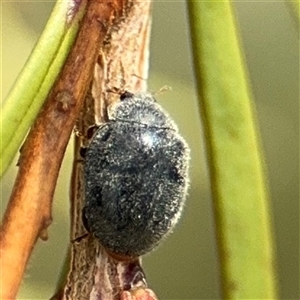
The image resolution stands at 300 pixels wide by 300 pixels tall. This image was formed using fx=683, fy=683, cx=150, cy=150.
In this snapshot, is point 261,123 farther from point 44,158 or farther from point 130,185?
point 44,158

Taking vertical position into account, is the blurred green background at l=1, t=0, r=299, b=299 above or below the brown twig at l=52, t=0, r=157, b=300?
above

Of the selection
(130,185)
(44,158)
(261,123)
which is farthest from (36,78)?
(261,123)

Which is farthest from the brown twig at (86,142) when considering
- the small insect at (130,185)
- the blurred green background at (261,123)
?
the blurred green background at (261,123)

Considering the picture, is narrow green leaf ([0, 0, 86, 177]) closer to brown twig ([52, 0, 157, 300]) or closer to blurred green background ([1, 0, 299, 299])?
brown twig ([52, 0, 157, 300])

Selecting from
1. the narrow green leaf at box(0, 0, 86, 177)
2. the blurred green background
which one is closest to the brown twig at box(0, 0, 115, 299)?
the narrow green leaf at box(0, 0, 86, 177)

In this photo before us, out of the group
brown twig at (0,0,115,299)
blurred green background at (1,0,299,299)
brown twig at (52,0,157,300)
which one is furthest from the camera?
blurred green background at (1,0,299,299)

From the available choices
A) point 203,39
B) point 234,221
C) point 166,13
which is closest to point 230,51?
point 203,39

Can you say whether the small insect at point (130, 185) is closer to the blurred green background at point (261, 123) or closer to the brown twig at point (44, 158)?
the brown twig at point (44, 158)
